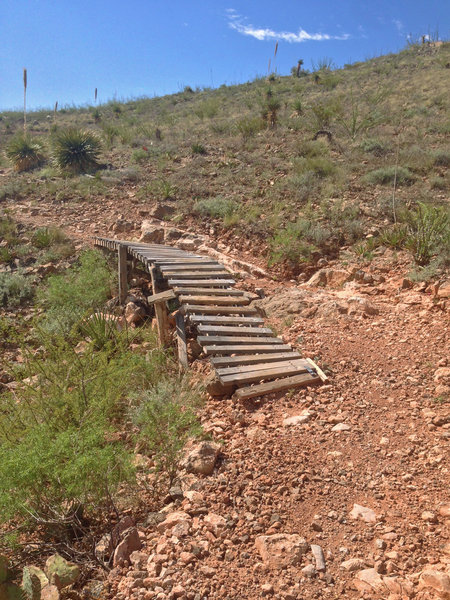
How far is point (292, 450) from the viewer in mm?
3020

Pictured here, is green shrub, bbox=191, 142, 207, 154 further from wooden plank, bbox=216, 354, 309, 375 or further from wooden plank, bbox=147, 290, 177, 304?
wooden plank, bbox=216, 354, 309, 375

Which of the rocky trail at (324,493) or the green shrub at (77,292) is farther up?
the green shrub at (77,292)

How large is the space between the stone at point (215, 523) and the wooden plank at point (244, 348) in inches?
72.9

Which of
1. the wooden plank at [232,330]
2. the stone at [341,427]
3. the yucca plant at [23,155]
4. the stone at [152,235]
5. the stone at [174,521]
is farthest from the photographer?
the yucca plant at [23,155]

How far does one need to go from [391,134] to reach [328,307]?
8667 millimetres

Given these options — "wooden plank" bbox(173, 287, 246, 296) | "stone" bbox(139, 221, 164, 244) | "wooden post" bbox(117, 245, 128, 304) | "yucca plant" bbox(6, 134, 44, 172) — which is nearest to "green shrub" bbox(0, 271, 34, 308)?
"wooden post" bbox(117, 245, 128, 304)

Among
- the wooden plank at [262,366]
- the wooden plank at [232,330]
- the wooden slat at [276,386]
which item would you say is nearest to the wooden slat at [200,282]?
the wooden plank at [232,330]

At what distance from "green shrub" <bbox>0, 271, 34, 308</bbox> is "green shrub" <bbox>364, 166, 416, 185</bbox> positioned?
23.3ft

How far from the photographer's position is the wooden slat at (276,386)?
3.67m

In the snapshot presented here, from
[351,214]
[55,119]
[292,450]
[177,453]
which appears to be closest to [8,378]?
[177,453]

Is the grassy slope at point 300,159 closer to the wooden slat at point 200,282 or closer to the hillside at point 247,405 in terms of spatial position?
the hillside at point 247,405

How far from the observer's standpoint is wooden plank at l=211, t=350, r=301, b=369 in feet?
13.3

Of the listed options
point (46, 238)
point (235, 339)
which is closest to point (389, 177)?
point (235, 339)

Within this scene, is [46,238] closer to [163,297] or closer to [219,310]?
[163,297]
